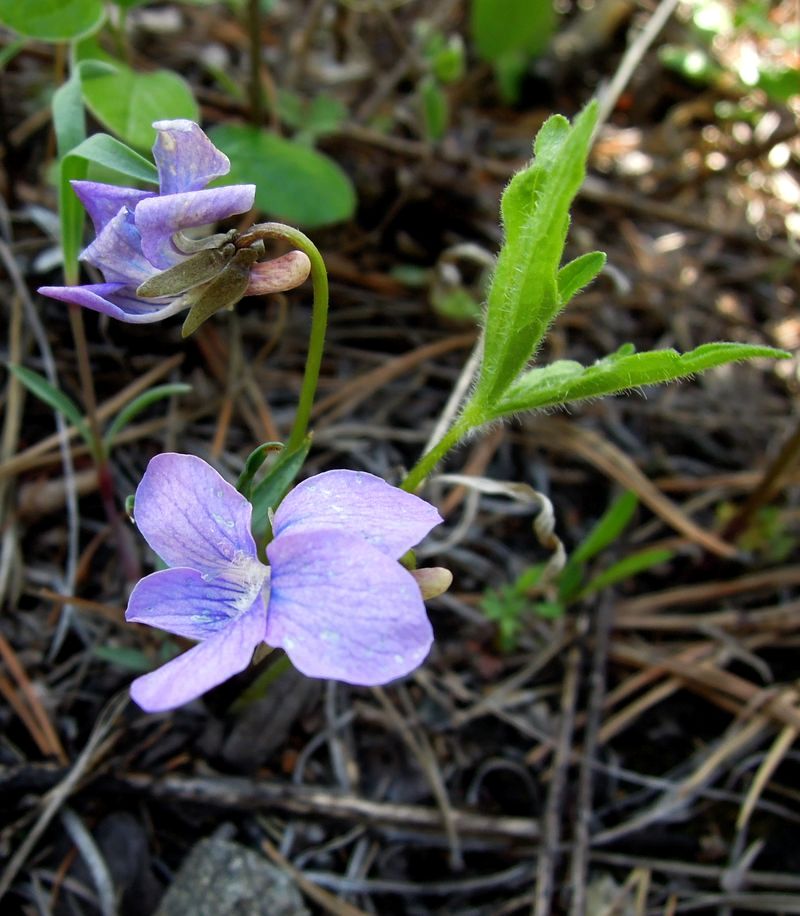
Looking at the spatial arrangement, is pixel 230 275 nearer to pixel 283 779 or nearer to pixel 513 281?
pixel 513 281

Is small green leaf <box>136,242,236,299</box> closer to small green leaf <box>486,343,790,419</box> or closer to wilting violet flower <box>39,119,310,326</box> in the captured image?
wilting violet flower <box>39,119,310,326</box>

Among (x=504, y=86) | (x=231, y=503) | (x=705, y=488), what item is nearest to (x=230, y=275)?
(x=231, y=503)

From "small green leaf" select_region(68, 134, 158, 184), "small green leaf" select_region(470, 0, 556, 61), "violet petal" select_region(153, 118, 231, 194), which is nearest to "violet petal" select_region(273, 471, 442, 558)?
"violet petal" select_region(153, 118, 231, 194)

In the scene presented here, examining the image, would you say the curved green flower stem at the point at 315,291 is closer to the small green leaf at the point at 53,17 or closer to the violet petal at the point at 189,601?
the violet petal at the point at 189,601

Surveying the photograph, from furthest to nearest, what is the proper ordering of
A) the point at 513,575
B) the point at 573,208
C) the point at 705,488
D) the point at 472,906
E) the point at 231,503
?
the point at 573,208 → the point at 705,488 → the point at 513,575 → the point at 472,906 → the point at 231,503

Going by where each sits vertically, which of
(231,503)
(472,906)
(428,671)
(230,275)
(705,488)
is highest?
(230,275)

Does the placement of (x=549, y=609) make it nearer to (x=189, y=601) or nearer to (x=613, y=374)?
(x=613, y=374)

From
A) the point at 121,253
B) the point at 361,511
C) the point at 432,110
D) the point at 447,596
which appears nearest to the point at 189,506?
the point at 361,511
